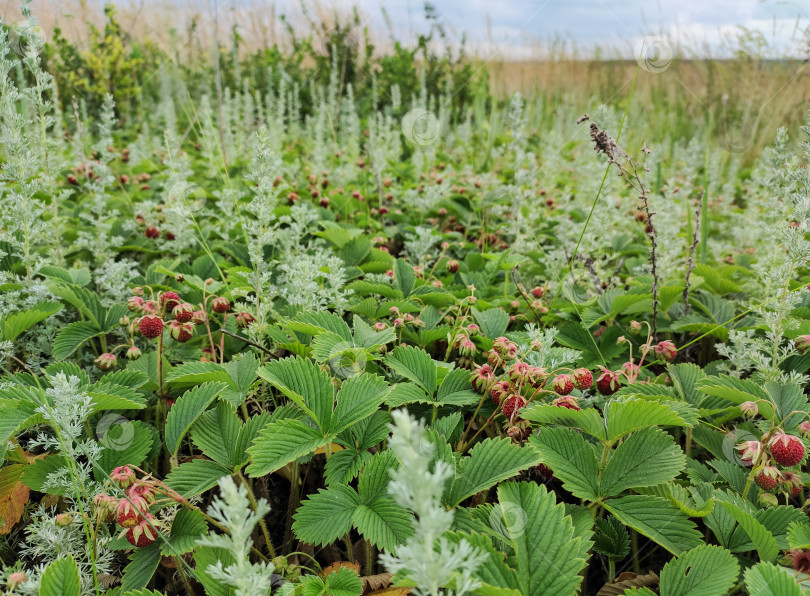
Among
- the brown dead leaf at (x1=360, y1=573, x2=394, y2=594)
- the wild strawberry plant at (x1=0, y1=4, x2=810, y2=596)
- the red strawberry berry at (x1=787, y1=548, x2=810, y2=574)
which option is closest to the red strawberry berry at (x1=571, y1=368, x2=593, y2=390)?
the wild strawberry plant at (x1=0, y1=4, x2=810, y2=596)

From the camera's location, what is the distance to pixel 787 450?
119 centimetres

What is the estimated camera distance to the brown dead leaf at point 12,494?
1.38m

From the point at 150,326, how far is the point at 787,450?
1586 mm

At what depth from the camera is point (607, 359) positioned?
6.33ft

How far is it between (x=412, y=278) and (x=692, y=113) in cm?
896

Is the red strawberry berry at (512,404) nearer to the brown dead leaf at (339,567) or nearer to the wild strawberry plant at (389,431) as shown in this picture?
the wild strawberry plant at (389,431)

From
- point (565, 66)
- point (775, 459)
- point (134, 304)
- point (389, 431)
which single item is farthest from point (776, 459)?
point (565, 66)

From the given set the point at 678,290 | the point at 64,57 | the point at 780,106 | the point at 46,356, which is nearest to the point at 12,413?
the point at 46,356

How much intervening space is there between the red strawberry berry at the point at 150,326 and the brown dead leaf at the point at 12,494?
1.43 ft

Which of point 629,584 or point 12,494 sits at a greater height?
point 12,494

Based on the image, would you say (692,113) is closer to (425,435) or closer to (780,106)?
(780,106)

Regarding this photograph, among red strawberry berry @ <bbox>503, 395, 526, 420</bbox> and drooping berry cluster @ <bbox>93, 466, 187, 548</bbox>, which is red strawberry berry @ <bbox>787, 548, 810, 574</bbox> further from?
drooping berry cluster @ <bbox>93, 466, 187, 548</bbox>

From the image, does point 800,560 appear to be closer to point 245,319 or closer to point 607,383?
point 607,383

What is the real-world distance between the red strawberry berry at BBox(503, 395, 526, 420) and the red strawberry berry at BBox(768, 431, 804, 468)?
547mm
